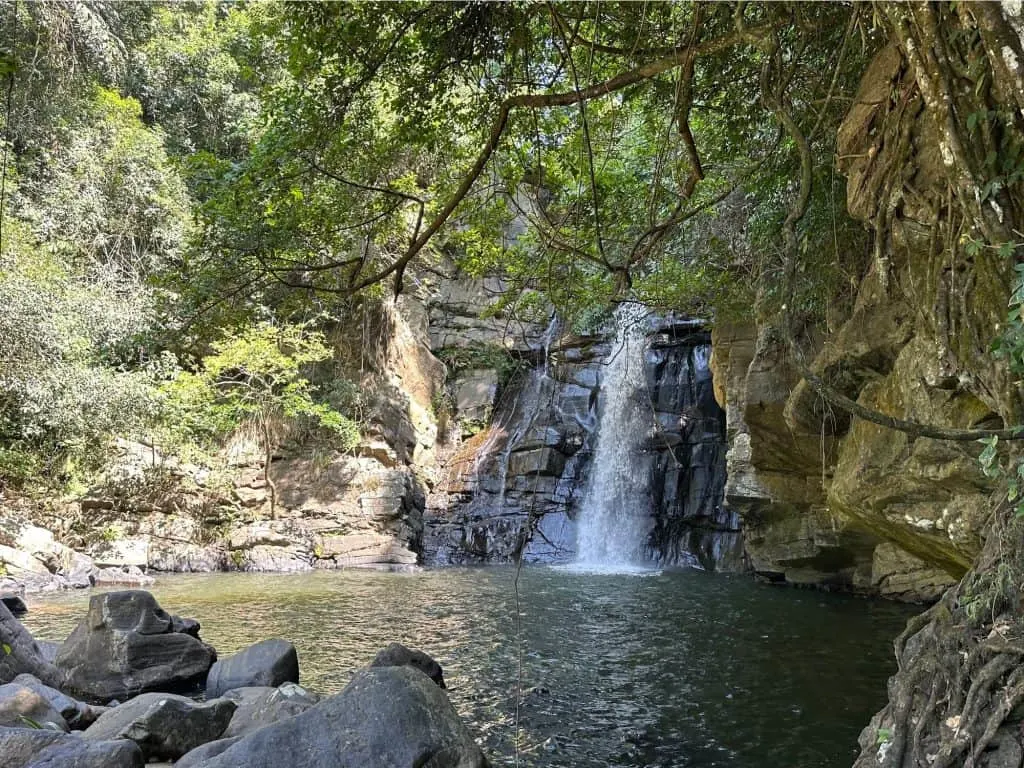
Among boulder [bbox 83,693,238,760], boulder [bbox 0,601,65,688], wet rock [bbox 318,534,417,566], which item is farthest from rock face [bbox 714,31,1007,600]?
wet rock [bbox 318,534,417,566]

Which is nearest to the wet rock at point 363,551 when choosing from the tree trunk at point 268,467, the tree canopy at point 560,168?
the tree trunk at point 268,467

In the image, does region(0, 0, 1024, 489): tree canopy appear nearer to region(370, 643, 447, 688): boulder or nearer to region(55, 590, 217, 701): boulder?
region(55, 590, 217, 701): boulder

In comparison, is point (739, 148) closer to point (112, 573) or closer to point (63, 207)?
point (112, 573)

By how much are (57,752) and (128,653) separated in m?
2.94

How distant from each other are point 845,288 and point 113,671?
24.7ft

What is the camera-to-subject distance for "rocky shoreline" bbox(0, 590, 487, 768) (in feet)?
12.6

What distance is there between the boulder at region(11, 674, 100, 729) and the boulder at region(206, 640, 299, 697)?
1.07m

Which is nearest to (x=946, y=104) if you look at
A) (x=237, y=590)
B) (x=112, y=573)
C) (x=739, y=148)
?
(x=739, y=148)

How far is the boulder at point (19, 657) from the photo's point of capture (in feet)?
19.4

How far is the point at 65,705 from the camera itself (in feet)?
17.5

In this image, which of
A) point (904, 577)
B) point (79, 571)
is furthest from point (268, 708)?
point (79, 571)

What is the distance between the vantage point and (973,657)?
279cm

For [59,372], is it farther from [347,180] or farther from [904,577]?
[904,577]

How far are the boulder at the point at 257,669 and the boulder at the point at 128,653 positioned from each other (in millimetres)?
348
